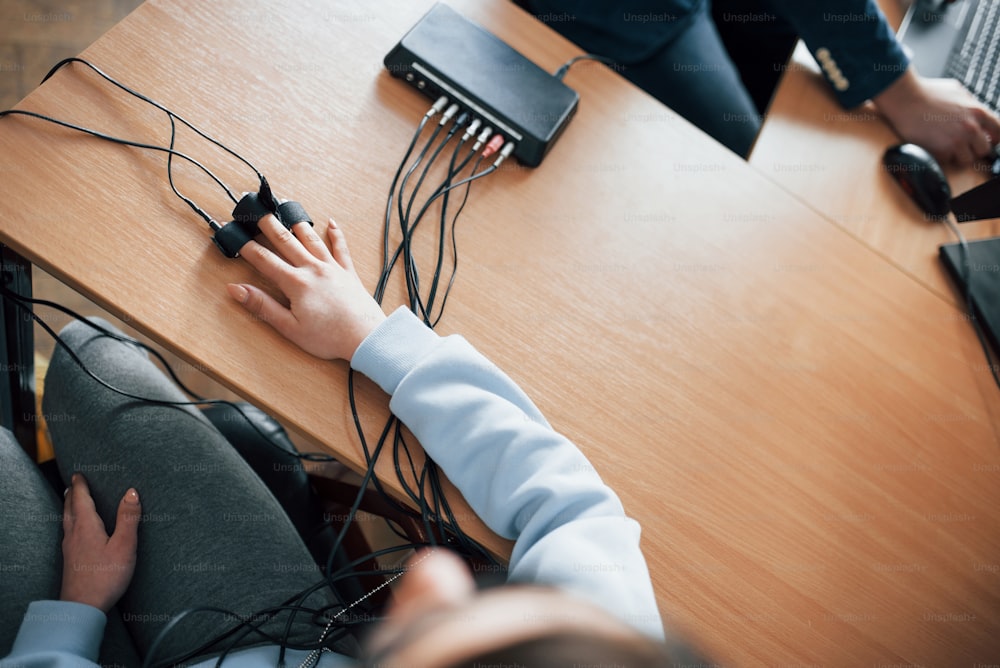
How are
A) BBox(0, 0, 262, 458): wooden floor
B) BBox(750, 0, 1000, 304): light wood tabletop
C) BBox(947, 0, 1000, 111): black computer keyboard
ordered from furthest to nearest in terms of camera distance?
1. BBox(0, 0, 262, 458): wooden floor
2. BBox(947, 0, 1000, 111): black computer keyboard
3. BBox(750, 0, 1000, 304): light wood tabletop

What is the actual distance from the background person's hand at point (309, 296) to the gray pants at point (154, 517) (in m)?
0.25

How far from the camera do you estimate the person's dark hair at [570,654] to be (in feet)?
1.05

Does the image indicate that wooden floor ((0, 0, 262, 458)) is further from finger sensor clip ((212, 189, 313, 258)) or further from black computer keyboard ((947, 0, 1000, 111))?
black computer keyboard ((947, 0, 1000, 111))

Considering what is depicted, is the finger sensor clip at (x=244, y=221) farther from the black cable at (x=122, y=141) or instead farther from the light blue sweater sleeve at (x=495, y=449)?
the light blue sweater sleeve at (x=495, y=449)

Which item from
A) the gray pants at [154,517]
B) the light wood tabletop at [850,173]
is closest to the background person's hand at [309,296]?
the gray pants at [154,517]

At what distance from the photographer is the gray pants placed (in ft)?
2.43

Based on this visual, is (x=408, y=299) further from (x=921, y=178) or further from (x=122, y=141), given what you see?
(x=921, y=178)

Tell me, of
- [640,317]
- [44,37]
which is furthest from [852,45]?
[44,37]

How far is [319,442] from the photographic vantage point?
0.67 meters

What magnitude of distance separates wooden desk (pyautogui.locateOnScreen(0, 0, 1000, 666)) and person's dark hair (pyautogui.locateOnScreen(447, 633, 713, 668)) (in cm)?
39

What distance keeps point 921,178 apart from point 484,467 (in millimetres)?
815

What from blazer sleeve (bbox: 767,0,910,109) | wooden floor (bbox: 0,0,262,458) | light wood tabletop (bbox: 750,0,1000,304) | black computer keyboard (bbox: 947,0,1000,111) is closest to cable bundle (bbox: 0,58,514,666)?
light wood tabletop (bbox: 750,0,1000,304)

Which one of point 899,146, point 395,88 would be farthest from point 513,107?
point 899,146

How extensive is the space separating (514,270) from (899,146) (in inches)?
26.6
